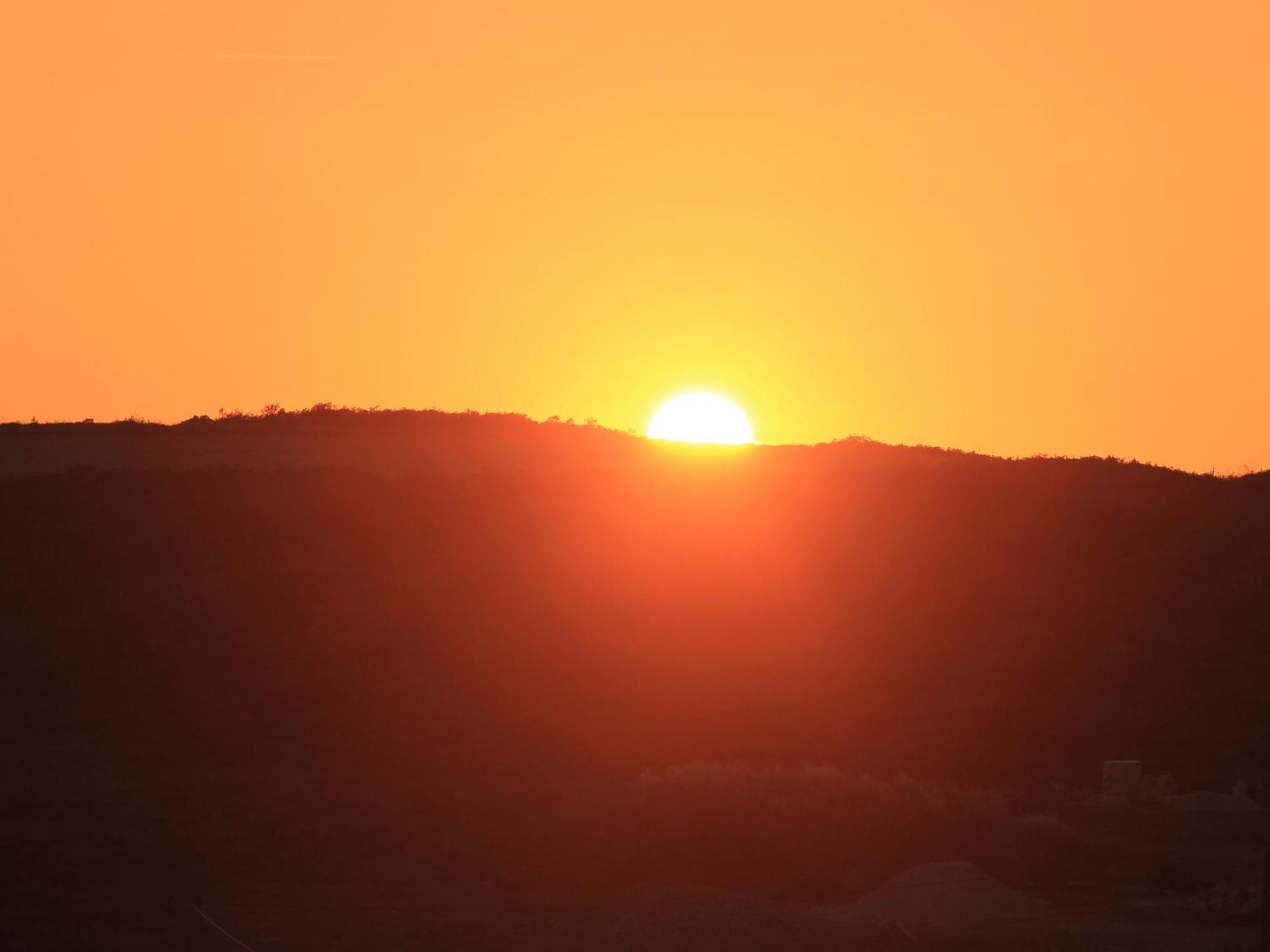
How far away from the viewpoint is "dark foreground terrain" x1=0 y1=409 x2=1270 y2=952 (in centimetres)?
1445

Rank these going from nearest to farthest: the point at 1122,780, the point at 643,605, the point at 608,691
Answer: the point at 1122,780
the point at 608,691
the point at 643,605

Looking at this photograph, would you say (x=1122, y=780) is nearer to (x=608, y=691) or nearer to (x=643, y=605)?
(x=608, y=691)

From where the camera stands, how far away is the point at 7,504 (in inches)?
1305

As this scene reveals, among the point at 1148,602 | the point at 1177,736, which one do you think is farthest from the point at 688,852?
the point at 1148,602

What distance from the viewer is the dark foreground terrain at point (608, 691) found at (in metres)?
14.4

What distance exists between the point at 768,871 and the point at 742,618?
43.7 feet

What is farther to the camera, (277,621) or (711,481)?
(711,481)

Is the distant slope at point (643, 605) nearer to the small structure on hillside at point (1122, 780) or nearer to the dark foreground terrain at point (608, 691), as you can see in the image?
the dark foreground terrain at point (608, 691)

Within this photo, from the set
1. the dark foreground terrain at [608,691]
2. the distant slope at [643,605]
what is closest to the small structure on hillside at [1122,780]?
the dark foreground terrain at [608,691]

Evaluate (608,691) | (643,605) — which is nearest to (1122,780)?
(608,691)

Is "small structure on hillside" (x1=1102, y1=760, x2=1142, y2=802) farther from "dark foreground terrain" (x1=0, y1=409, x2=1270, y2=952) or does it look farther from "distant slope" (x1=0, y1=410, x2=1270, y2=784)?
"distant slope" (x1=0, y1=410, x2=1270, y2=784)

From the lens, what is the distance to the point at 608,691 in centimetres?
2547

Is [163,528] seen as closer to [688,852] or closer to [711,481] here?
[711,481]

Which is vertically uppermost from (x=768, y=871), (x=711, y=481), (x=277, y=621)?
(x=711, y=481)
